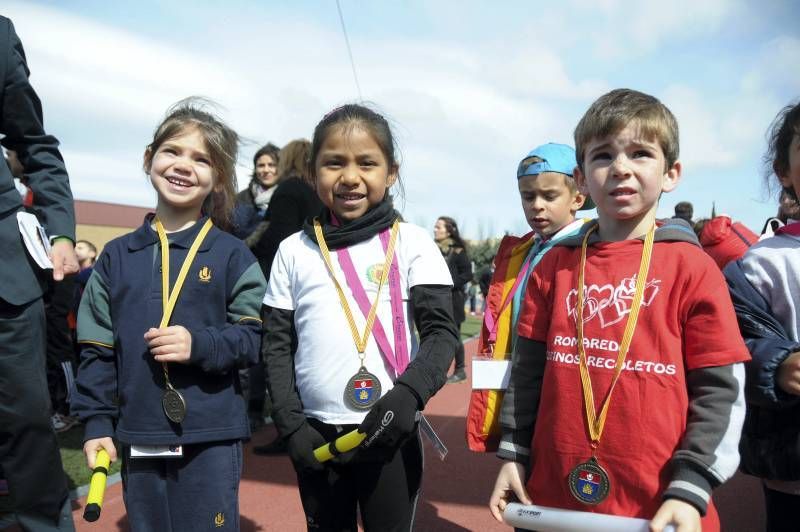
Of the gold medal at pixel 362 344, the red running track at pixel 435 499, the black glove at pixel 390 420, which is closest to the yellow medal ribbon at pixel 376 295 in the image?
the gold medal at pixel 362 344

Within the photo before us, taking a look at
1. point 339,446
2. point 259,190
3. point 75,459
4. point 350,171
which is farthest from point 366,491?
point 259,190

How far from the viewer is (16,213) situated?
94.8 inches

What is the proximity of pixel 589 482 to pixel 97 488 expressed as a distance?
4.73 ft

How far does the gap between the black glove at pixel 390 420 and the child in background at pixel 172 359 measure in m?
0.57

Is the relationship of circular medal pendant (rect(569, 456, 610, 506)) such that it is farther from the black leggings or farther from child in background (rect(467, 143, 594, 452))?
child in background (rect(467, 143, 594, 452))

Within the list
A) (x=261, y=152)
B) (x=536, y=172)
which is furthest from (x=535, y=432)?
(x=261, y=152)

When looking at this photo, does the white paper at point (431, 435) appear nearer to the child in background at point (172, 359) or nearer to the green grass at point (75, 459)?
the child in background at point (172, 359)

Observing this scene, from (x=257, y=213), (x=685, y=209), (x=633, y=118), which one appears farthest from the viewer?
(x=685, y=209)

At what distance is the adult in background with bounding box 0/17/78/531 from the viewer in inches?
92.1

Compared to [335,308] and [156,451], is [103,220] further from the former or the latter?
[335,308]

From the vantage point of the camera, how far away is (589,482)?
167 cm

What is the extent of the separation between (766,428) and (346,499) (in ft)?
4.30

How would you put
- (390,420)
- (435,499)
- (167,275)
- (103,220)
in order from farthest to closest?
(103,220)
(435,499)
(167,275)
(390,420)

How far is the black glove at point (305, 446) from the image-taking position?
205 centimetres
